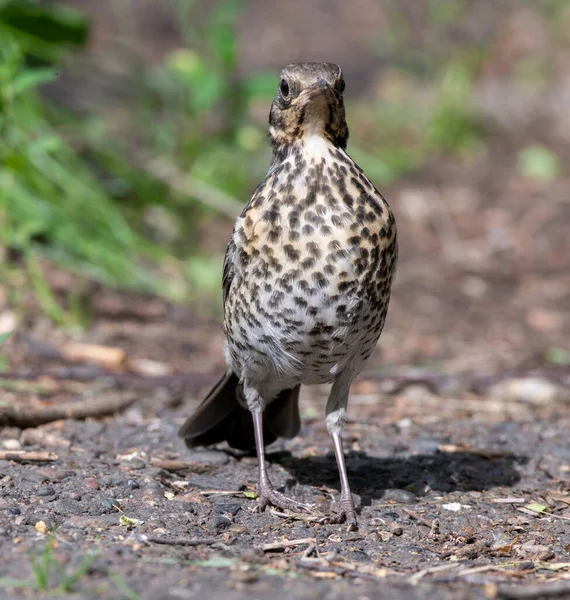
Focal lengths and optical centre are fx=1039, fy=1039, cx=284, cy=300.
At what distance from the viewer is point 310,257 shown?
12.8 feet

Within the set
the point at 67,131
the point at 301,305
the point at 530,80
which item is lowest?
the point at 301,305

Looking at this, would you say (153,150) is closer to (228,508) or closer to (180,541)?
(228,508)

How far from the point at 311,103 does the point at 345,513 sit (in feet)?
5.27

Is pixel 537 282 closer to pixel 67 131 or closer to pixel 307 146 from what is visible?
pixel 67 131

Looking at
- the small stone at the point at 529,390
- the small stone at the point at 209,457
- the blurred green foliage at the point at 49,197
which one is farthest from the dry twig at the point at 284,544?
the blurred green foliage at the point at 49,197

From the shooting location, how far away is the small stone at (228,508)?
408 centimetres

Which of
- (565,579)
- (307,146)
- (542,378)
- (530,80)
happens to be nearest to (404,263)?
(542,378)

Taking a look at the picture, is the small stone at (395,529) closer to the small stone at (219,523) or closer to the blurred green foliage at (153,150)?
the small stone at (219,523)

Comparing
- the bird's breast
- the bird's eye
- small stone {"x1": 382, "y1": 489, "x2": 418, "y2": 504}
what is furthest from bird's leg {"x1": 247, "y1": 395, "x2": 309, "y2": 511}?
the bird's eye

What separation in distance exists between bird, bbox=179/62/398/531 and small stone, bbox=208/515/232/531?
216 millimetres

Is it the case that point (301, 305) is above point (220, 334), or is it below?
above

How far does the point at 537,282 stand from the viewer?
8.89 m

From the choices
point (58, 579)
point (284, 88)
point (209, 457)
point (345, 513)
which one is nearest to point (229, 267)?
point (284, 88)

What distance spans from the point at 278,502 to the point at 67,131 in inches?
209
